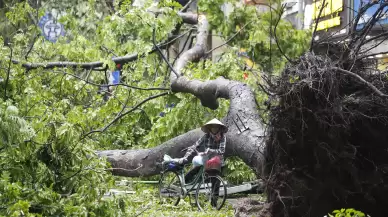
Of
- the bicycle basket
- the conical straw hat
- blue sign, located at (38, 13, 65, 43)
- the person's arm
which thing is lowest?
the bicycle basket

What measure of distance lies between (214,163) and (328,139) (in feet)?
8.47

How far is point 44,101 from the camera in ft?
33.2

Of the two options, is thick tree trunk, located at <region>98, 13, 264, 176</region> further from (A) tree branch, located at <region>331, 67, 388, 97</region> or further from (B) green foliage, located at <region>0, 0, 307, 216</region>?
(A) tree branch, located at <region>331, 67, 388, 97</region>

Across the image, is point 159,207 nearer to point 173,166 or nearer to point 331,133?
point 173,166

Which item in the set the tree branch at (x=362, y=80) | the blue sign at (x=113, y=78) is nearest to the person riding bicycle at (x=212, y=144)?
the tree branch at (x=362, y=80)

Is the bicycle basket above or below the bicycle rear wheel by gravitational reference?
above

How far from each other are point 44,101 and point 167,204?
2.29 metres

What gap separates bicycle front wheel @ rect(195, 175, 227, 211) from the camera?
9.46m

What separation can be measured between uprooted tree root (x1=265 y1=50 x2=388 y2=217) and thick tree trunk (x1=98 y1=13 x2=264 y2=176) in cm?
76

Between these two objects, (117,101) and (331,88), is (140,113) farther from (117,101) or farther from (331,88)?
(331,88)

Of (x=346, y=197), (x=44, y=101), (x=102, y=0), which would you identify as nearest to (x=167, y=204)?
(x=44, y=101)

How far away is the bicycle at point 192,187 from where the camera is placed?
9531mm

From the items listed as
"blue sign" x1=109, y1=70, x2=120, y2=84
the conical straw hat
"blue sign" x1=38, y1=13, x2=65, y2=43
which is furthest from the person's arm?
"blue sign" x1=38, y1=13, x2=65, y2=43

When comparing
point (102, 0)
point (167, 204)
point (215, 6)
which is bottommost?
point (167, 204)
